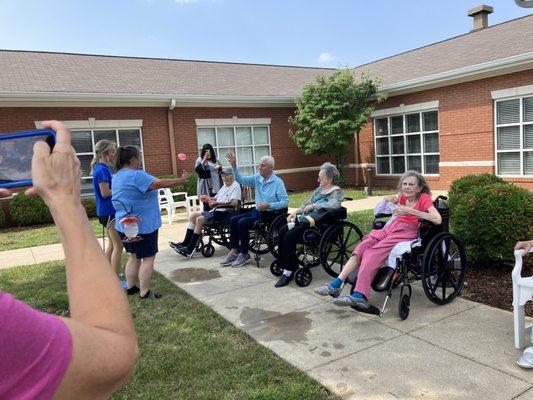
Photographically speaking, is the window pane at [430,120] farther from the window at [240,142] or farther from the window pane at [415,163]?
the window at [240,142]

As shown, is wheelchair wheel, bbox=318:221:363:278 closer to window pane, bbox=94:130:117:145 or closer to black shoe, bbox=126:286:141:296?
black shoe, bbox=126:286:141:296

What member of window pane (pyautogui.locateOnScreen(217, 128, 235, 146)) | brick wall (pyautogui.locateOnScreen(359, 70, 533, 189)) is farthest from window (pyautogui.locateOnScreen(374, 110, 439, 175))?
window pane (pyautogui.locateOnScreen(217, 128, 235, 146))

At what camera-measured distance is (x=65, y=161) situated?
95 centimetres

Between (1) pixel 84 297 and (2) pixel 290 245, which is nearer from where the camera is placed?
(1) pixel 84 297

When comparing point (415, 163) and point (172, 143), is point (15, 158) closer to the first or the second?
point (172, 143)

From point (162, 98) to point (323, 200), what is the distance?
29.5ft

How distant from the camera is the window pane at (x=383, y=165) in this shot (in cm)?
1529

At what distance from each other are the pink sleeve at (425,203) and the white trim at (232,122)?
35.1 feet

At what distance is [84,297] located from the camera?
84cm

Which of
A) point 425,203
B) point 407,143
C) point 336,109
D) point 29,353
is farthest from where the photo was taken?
point 407,143

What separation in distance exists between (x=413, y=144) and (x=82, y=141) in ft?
33.3

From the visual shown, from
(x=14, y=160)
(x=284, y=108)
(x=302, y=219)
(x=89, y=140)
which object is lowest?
(x=302, y=219)

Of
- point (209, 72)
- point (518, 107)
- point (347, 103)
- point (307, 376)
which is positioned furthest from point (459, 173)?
point (307, 376)

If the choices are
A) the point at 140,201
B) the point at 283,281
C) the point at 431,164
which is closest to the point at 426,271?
the point at 283,281
